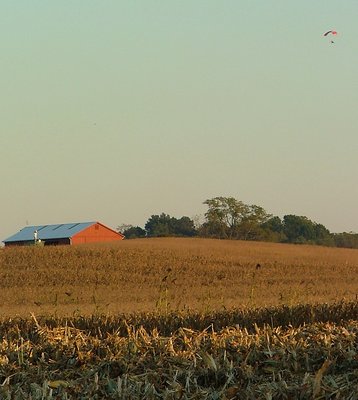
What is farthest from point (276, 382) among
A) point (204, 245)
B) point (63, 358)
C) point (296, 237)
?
point (296, 237)

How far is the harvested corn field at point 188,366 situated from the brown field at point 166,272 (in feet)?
54.3

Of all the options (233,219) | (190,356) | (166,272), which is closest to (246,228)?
(233,219)

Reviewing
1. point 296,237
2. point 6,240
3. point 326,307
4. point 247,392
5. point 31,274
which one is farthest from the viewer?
point 296,237

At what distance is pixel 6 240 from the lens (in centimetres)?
10181

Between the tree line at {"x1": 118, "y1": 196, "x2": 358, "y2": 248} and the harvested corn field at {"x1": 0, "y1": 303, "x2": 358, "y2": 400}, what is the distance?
3205 inches

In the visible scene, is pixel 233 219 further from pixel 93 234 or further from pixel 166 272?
pixel 166 272

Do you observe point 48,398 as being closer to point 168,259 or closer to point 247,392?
point 247,392

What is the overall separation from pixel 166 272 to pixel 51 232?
2254 inches

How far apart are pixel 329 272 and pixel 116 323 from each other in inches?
1033

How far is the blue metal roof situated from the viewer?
9238 centimetres

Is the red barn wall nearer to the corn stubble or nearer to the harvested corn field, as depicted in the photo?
the corn stubble

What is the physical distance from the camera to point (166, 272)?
38.8 meters

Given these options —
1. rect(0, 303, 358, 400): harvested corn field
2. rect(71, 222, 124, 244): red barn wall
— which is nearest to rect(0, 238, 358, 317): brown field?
rect(0, 303, 358, 400): harvested corn field

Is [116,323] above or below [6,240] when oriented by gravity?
below
